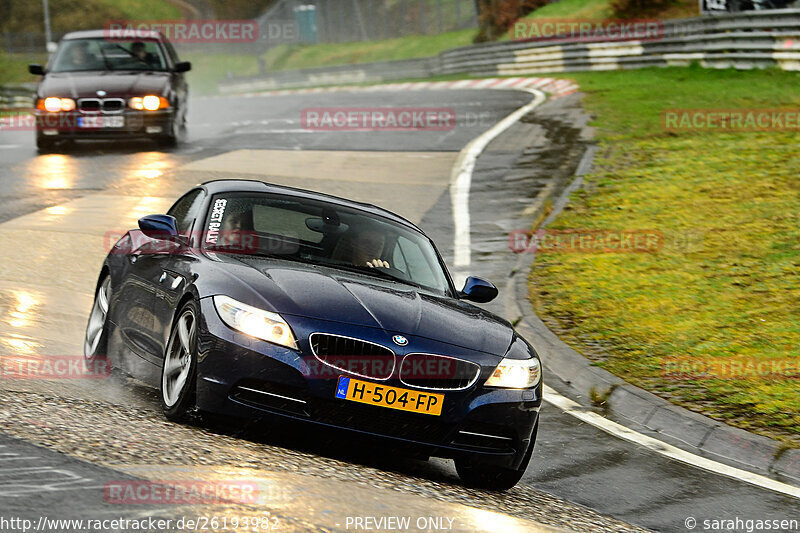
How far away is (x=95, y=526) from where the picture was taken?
4.26 metres

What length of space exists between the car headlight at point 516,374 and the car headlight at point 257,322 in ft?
3.59

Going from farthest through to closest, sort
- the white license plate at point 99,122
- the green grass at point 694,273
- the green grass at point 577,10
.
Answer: the green grass at point 577,10 < the white license plate at point 99,122 < the green grass at point 694,273

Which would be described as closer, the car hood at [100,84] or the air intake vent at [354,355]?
the air intake vent at [354,355]

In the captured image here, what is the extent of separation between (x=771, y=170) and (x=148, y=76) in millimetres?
10324

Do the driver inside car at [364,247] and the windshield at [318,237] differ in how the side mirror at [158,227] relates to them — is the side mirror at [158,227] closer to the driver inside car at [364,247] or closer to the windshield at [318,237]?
the windshield at [318,237]

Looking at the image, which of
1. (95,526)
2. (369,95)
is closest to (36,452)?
(95,526)

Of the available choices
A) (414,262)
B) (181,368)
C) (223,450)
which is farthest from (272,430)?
(414,262)

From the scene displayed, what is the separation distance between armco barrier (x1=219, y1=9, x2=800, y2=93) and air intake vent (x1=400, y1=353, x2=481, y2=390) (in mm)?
22639

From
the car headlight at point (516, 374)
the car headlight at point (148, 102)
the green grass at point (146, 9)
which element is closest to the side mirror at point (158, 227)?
the car headlight at point (516, 374)

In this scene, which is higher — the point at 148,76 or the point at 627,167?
the point at 148,76

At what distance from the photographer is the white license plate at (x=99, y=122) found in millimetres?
20094

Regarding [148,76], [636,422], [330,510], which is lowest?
[636,422]

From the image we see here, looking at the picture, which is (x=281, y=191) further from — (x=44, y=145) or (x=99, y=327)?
(x=44, y=145)

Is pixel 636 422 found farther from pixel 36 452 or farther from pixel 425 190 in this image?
pixel 425 190
